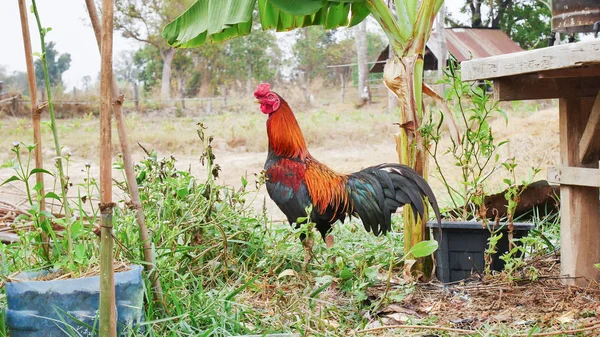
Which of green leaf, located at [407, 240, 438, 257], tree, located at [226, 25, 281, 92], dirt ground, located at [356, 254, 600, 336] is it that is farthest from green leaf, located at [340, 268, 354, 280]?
tree, located at [226, 25, 281, 92]

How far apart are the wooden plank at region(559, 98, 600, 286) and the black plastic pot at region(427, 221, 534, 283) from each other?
31 cm

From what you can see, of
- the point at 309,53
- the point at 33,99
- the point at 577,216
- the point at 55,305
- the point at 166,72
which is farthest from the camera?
the point at 309,53

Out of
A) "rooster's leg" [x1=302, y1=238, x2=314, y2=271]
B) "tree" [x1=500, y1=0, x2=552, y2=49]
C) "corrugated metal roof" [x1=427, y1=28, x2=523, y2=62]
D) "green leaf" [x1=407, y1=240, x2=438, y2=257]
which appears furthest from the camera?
"tree" [x1=500, y1=0, x2=552, y2=49]

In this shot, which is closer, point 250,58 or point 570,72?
point 570,72

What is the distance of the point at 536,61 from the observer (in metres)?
2.82

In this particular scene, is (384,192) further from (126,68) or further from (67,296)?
(126,68)

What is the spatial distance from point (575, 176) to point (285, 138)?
1.74 meters

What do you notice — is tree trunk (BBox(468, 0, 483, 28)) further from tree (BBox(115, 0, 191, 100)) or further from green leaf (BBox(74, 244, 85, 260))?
green leaf (BBox(74, 244, 85, 260))

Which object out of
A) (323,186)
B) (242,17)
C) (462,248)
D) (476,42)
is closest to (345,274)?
(462,248)

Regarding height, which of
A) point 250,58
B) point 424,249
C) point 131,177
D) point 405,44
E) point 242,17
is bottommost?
point 424,249

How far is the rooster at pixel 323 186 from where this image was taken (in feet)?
12.4

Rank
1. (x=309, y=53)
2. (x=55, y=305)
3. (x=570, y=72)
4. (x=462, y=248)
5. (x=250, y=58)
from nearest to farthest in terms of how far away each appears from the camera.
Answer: (x=55, y=305)
(x=570, y=72)
(x=462, y=248)
(x=250, y=58)
(x=309, y=53)

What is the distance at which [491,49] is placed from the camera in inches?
828

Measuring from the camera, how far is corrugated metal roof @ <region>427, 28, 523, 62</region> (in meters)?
20.9
